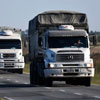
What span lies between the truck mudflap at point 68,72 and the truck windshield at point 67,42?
1136mm

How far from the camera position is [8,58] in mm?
46594

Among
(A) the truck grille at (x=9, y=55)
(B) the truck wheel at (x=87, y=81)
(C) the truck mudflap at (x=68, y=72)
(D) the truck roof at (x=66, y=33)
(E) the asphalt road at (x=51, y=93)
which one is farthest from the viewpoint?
(A) the truck grille at (x=9, y=55)

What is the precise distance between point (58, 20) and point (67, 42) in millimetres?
2547

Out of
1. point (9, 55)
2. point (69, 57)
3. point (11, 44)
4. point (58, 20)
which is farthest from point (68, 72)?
point (9, 55)

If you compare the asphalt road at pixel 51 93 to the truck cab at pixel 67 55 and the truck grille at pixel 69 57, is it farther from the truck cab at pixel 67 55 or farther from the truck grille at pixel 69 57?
the truck grille at pixel 69 57

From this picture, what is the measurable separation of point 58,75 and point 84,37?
7.38 ft

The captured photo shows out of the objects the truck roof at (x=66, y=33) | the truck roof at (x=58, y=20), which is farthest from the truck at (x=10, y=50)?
the truck roof at (x=66, y=33)

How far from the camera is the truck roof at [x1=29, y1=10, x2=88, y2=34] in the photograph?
103 ft

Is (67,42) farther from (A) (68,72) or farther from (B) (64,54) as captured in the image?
(A) (68,72)

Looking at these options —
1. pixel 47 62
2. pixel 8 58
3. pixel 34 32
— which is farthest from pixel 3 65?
pixel 47 62

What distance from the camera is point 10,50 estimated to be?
46.2m

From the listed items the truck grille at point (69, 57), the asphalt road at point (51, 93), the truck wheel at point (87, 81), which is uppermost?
the truck grille at point (69, 57)

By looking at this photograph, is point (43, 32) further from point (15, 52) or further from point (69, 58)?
point (15, 52)

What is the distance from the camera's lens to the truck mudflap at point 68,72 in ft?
95.7
